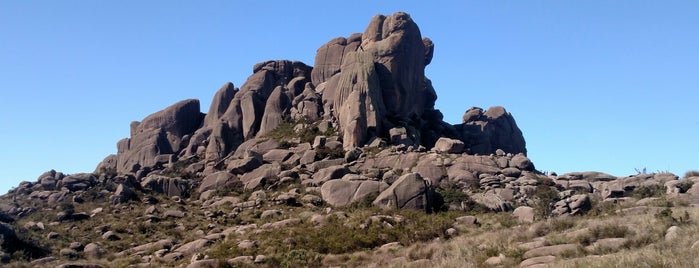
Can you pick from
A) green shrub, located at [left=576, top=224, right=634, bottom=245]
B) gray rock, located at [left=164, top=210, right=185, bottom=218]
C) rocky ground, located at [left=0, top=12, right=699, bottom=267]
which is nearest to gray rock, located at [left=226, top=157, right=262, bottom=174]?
rocky ground, located at [left=0, top=12, right=699, bottom=267]

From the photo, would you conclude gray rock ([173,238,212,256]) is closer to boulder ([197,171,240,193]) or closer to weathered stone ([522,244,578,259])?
weathered stone ([522,244,578,259])

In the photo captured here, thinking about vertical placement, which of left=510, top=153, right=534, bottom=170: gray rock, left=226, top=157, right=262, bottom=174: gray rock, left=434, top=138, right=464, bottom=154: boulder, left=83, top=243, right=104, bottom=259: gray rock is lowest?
left=83, top=243, right=104, bottom=259: gray rock

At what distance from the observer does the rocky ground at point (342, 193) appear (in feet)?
75.8

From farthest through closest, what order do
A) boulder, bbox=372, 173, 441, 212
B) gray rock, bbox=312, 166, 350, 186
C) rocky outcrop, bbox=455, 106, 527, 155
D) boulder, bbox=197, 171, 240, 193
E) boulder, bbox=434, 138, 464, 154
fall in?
rocky outcrop, bbox=455, 106, 527, 155 → boulder, bbox=197, 171, 240, 193 → boulder, bbox=434, 138, 464, 154 → gray rock, bbox=312, 166, 350, 186 → boulder, bbox=372, 173, 441, 212

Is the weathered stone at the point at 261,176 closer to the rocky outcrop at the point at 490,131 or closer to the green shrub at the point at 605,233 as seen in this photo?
the rocky outcrop at the point at 490,131

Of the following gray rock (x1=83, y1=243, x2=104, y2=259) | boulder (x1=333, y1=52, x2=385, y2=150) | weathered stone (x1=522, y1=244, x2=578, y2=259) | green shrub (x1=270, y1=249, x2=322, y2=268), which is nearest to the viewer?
weathered stone (x1=522, y1=244, x2=578, y2=259)

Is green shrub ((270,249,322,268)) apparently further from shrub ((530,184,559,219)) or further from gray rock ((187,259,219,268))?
shrub ((530,184,559,219))

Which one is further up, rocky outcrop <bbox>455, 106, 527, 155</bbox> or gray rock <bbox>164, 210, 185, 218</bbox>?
rocky outcrop <bbox>455, 106, 527, 155</bbox>

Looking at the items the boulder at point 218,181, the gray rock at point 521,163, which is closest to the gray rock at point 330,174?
the boulder at point 218,181

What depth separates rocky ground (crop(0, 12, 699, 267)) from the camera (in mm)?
23094

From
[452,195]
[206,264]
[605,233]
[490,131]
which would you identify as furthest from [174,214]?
[490,131]

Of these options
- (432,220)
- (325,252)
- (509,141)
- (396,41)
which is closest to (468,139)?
(509,141)

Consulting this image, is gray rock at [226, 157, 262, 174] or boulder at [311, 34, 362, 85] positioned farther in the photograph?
boulder at [311, 34, 362, 85]

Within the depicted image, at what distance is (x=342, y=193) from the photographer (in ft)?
165
